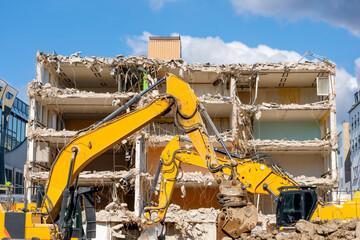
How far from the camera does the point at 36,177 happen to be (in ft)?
106

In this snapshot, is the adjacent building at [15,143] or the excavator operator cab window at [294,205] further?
the adjacent building at [15,143]

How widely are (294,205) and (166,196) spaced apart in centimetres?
468

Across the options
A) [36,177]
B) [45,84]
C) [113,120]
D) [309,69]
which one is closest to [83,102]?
[45,84]

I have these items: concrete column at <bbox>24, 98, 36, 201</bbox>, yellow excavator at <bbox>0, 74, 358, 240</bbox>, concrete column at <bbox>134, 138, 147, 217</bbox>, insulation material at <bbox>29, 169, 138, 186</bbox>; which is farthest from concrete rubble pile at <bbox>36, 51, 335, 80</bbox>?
yellow excavator at <bbox>0, 74, 358, 240</bbox>

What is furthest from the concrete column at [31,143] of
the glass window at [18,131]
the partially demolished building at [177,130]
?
the glass window at [18,131]

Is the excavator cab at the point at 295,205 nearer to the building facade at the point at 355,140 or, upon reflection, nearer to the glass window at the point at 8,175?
the glass window at the point at 8,175

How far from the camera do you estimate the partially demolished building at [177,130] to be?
1276 inches

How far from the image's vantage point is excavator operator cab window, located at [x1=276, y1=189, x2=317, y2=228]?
1858 cm

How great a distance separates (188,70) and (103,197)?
1029 centimetres

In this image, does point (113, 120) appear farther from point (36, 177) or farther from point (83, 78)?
point (83, 78)

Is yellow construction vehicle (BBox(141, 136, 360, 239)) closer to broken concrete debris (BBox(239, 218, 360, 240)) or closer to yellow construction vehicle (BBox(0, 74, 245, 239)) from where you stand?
yellow construction vehicle (BBox(0, 74, 245, 239))

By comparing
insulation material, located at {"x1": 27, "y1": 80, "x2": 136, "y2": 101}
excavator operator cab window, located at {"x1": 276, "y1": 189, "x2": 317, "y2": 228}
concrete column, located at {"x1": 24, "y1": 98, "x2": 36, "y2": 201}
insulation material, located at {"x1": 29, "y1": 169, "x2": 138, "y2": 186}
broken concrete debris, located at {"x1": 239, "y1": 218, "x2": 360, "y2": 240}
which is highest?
insulation material, located at {"x1": 27, "y1": 80, "x2": 136, "y2": 101}

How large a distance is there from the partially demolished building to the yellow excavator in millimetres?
12311

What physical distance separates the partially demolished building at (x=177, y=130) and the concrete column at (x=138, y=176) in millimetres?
62
